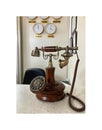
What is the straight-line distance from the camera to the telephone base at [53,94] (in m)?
0.73

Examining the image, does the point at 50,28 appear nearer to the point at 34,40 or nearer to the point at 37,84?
the point at 34,40

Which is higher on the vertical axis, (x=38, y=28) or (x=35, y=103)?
(x=38, y=28)

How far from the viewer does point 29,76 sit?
0.69 m

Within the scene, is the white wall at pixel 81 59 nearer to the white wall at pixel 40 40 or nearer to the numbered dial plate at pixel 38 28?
the white wall at pixel 40 40

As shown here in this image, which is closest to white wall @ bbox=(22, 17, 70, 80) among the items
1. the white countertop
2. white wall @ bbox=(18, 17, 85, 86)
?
white wall @ bbox=(18, 17, 85, 86)
